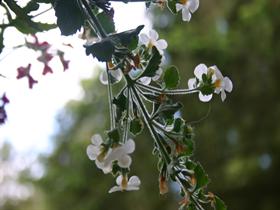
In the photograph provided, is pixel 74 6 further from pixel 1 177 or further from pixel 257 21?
pixel 1 177

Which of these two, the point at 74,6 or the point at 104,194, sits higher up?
the point at 104,194

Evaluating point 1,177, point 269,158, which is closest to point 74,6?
point 269,158

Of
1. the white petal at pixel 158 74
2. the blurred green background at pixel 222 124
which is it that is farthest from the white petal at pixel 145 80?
the blurred green background at pixel 222 124

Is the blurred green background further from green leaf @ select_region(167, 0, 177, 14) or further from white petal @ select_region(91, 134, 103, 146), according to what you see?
white petal @ select_region(91, 134, 103, 146)

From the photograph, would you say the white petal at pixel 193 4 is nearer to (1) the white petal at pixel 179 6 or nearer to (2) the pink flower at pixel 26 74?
(1) the white petal at pixel 179 6

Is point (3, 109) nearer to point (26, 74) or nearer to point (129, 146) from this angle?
point (26, 74)

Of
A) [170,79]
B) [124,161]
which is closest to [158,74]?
[170,79]

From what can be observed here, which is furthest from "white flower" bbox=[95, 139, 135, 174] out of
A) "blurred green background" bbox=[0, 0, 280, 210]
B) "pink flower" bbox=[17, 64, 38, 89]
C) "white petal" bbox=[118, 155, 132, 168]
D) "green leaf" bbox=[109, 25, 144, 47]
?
"blurred green background" bbox=[0, 0, 280, 210]

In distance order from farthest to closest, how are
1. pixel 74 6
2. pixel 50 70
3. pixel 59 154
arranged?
pixel 59 154, pixel 50 70, pixel 74 6
